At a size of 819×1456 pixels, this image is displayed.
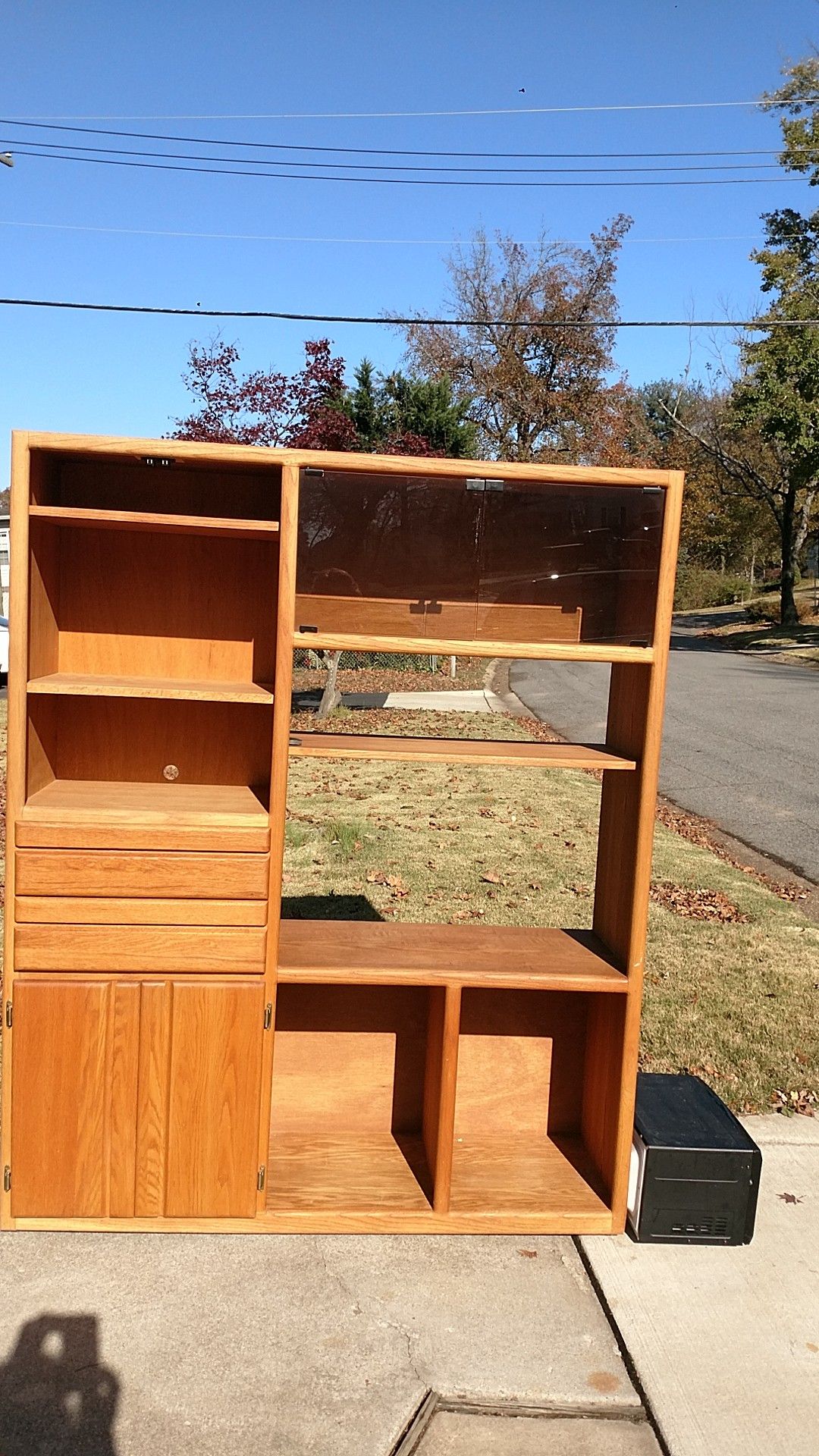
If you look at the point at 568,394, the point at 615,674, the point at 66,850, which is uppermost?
the point at 568,394

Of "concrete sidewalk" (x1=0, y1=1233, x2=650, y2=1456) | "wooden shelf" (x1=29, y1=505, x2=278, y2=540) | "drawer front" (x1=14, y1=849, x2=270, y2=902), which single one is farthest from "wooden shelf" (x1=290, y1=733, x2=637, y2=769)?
"concrete sidewalk" (x1=0, y1=1233, x2=650, y2=1456)

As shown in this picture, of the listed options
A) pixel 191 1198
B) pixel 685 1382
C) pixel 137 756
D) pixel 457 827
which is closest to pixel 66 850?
pixel 137 756

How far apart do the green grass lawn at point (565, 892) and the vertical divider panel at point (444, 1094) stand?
1505 millimetres

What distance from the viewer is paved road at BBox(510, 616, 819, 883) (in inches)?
391

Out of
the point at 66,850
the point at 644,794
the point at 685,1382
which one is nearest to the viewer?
the point at 685,1382

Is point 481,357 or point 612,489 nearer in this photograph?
point 612,489

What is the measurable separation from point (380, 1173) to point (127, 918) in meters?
1.25

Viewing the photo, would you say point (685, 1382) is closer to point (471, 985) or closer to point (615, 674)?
point (471, 985)

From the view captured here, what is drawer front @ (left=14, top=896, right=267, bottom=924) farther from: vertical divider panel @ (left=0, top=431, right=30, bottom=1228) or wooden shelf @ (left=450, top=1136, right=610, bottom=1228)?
wooden shelf @ (left=450, top=1136, right=610, bottom=1228)

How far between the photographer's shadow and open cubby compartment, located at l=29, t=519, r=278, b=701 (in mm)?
1967

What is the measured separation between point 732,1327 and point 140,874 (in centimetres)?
209

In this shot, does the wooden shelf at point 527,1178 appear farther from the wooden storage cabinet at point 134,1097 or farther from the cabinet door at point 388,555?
the cabinet door at point 388,555

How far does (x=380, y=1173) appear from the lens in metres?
3.67

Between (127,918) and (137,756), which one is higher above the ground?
(137,756)
